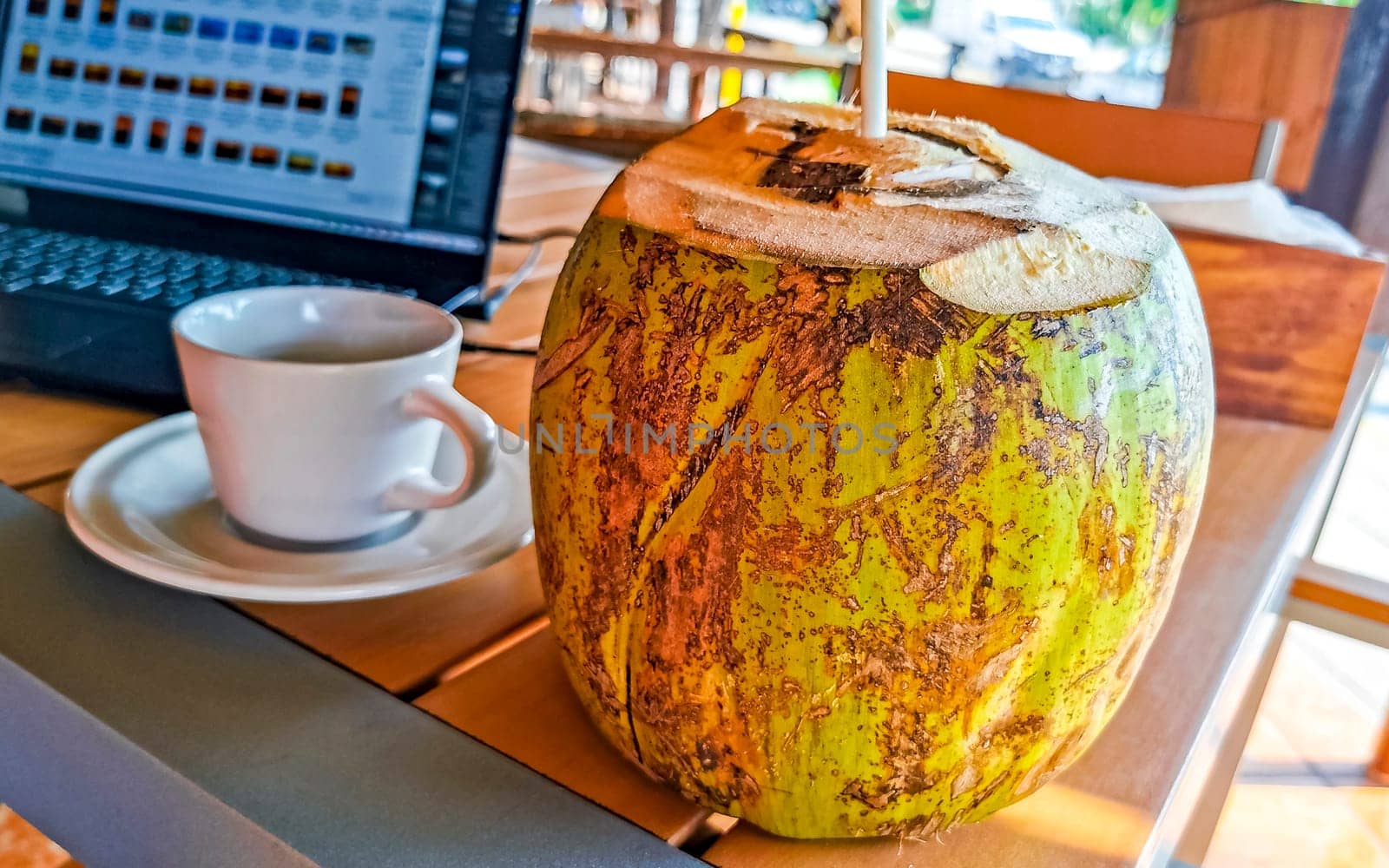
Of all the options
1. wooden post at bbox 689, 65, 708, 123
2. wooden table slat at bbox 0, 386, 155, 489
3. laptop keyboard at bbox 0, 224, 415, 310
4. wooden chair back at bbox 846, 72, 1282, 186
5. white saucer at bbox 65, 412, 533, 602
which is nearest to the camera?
white saucer at bbox 65, 412, 533, 602

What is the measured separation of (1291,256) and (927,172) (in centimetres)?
57

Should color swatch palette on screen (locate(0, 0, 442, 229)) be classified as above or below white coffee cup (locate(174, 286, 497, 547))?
above

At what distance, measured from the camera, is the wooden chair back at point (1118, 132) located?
1.01m

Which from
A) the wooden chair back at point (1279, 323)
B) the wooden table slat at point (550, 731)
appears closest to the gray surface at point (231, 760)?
the wooden table slat at point (550, 731)

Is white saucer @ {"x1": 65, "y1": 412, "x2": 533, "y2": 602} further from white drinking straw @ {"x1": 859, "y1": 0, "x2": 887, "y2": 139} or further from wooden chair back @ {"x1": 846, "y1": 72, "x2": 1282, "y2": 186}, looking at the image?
wooden chair back @ {"x1": 846, "y1": 72, "x2": 1282, "y2": 186}

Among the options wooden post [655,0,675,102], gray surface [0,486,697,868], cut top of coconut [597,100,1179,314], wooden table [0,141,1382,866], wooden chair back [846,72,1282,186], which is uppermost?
wooden post [655,0,675,102]

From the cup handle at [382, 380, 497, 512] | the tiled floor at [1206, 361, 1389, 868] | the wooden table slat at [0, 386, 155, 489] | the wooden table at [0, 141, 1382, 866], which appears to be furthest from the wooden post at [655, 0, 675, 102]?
the cup handle at [382, 380, 497, 512]

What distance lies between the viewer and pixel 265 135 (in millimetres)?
758

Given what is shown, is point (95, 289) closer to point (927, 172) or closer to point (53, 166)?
point (53, 166)

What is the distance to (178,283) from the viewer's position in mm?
685

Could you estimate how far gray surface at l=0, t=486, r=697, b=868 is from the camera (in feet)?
1.02

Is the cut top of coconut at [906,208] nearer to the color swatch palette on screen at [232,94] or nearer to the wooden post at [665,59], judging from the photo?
the color swatch palette on screen at [232,94]

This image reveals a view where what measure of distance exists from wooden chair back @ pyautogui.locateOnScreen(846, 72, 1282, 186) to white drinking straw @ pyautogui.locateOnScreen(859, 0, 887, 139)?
26.5 inches

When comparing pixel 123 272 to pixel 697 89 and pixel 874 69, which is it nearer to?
pixel 874 69
